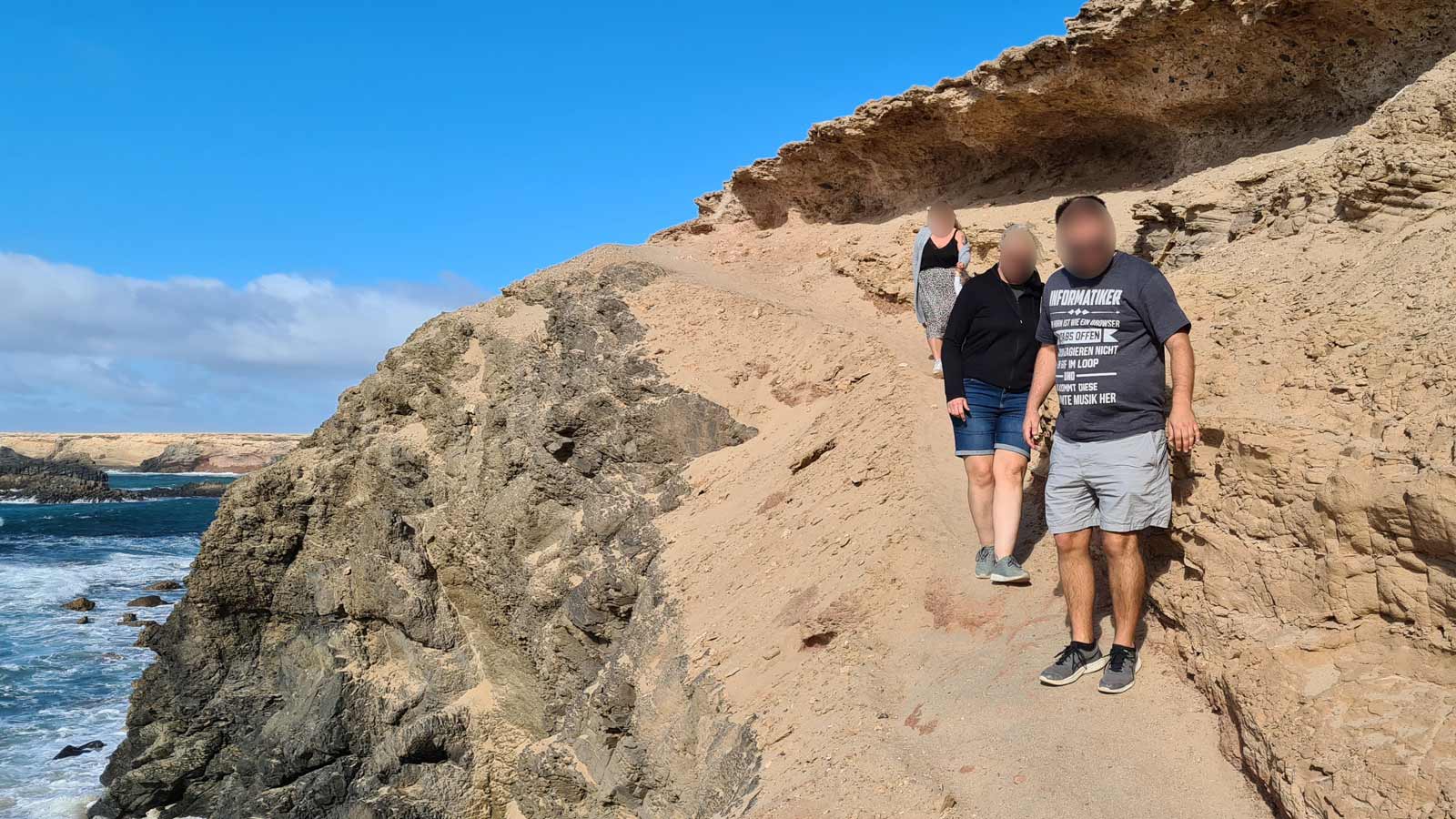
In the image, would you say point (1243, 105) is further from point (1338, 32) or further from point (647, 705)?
point (647, 705)

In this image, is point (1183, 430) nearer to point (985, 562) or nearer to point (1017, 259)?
point (1017, 259)

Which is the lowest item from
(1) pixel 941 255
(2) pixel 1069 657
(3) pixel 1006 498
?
(2) pixel 1069 657

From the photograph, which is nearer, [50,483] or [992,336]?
[992,336]

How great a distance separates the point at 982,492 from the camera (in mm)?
5531

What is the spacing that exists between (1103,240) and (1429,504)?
5.23 ft

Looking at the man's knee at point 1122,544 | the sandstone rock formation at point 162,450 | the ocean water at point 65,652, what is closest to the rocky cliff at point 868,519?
the man's knee at point 1122,544

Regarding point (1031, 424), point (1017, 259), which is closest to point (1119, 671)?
point (1031, 424)

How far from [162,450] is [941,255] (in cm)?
12039

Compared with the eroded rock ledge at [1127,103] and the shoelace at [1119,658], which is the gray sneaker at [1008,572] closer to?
the shoelace at [1119,658]

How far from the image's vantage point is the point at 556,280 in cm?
1416

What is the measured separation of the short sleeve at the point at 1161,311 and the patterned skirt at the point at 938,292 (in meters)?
3.80

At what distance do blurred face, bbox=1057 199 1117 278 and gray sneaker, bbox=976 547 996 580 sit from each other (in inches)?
74.2

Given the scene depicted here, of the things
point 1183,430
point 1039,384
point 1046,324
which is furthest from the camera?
point 1039,384

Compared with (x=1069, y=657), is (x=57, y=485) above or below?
above
